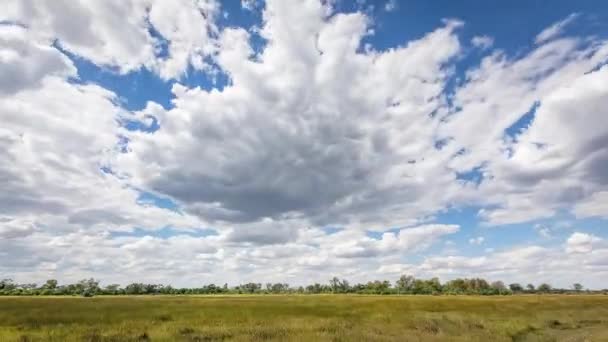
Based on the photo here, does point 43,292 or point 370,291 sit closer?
point 43,292

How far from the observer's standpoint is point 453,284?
197250 millimetres

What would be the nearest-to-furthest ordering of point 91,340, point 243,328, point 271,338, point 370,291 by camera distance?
1. point 91,340
2. point 271,338
3. point 243,328
4. point 370,291

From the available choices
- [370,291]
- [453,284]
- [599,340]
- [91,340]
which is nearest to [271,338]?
[91,340]

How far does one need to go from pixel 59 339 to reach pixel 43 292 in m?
158

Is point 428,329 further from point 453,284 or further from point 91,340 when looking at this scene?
point 453,284

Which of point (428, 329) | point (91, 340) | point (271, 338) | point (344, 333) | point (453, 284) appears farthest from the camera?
point (453, 284)

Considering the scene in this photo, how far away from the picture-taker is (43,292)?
154 metres

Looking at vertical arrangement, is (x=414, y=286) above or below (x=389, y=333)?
above

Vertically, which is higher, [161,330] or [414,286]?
[414,286]

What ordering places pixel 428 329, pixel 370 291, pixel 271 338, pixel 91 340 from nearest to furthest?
pixel 91 340 < pixel 271 338 < pixel 428 329 < pixel 370 291

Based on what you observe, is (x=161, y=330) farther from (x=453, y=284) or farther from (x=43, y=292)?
(x=453, y=284)

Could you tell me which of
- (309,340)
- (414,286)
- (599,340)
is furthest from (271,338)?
(414,286)

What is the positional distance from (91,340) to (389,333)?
2065 cm

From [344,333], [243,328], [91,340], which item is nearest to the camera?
[91,340]
